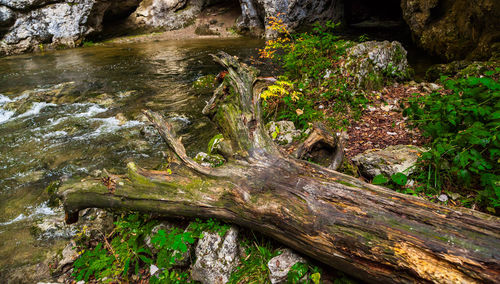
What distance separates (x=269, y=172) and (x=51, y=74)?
12.2 m

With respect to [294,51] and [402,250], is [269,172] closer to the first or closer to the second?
[402,250]

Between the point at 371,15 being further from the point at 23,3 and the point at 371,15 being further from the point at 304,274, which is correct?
the point at 23,3

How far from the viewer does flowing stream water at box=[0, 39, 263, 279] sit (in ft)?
12.7

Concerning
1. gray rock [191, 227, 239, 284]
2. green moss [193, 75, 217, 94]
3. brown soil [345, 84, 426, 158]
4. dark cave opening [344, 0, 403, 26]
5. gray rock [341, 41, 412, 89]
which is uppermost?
dark cave opening [344, 0, 403, 26]

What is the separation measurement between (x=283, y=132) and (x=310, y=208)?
6.17 ft

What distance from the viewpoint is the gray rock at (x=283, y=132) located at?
12.4ft

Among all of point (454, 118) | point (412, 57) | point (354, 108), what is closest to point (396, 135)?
point (354, 108)

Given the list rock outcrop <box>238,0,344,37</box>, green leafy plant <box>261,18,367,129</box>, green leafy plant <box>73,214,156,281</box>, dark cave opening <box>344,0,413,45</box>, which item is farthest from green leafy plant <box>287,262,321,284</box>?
rock outcrop <box>238,0,344,37</box>

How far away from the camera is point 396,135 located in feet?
12.9

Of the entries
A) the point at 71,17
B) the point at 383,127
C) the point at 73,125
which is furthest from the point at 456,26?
the point at 71,17

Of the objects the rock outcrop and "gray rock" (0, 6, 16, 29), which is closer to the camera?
"gray rock" (0, 6, 16, 29)

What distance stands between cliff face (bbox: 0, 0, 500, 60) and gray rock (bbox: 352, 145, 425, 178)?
16.5 feet

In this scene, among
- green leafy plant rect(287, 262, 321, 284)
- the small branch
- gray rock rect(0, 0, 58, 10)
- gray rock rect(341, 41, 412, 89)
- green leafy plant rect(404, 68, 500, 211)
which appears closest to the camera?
green leafy plant rect(287, 262, 321, 284)

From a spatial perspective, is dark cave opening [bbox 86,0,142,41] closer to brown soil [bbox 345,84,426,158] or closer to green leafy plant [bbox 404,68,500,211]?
brown soil [bbox 345,84,426,158]
